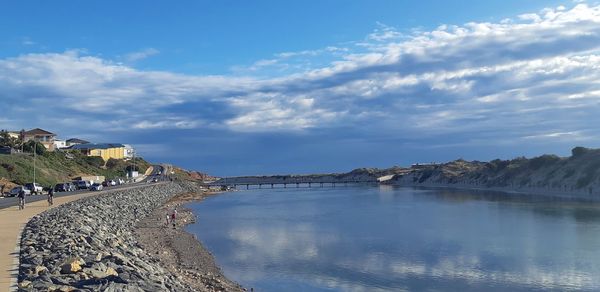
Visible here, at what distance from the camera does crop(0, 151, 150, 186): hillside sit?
2384 inches

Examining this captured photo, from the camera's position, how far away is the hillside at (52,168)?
6056 centimetres

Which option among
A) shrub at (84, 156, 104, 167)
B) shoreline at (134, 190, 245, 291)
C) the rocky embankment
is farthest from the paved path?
shrub at (84, 156, 104, 167)

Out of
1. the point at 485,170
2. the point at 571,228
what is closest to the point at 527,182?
the point at 485,170

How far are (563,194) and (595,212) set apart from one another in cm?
A: 2618

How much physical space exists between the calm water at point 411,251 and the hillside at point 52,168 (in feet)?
96.7

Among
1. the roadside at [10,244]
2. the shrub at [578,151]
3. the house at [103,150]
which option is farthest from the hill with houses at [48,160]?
the shrub at [578,151]

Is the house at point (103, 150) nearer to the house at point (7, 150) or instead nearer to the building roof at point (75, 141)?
the building roof at point (75, 141)

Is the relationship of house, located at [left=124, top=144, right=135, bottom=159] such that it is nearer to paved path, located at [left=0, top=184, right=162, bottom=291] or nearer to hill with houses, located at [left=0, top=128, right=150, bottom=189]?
hill with houses, located at [left=0, top=128, right=150, bottom=189]

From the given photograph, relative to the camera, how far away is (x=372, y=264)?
22.5 metres

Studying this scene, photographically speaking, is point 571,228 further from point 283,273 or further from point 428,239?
point 283,273

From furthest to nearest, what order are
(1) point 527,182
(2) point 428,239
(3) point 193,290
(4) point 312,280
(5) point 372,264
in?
(1) point 527,182, (2) point 428,239, (5) point 372,264, (4) point 312,280, (3) point 193,290

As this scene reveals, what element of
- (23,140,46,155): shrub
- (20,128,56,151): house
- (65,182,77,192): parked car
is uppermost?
(20,128,56,151): house

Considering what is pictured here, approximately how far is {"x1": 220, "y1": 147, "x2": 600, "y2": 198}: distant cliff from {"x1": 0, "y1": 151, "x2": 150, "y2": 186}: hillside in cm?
4637

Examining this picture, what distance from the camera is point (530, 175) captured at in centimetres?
8588
